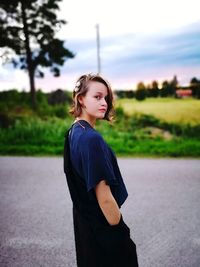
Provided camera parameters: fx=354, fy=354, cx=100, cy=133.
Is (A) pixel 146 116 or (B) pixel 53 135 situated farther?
(A) pixel 146 116

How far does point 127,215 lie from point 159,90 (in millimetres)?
12644

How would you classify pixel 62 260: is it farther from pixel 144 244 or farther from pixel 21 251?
pixel 144 244

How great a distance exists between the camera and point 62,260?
3.91 m

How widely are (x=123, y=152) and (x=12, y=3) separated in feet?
46.6

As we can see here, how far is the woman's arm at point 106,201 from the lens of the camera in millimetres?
1875

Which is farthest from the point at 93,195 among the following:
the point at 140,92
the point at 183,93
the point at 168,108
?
the point at 140,92

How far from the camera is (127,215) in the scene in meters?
→ 5.32

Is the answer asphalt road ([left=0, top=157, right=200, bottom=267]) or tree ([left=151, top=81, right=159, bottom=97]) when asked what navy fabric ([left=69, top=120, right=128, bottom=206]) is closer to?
asphalt road ([left=0, top=157, right=200, bottom=267])

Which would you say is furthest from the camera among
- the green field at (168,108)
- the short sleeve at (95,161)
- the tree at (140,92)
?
the tree at (140,92)

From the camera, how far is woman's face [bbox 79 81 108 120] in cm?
205

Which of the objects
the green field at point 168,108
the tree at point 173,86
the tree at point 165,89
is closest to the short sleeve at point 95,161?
the green field at point 168,108

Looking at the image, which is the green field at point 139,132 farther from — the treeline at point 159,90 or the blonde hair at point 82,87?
the blonde hair at point 82,87

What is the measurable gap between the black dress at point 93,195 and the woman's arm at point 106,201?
34 mm

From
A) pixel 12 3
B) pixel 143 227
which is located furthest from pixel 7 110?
pixel 143 227
